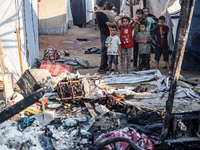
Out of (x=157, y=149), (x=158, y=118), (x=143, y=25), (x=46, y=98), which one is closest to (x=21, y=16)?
(x=46, y=98)

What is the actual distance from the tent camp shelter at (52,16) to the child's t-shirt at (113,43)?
9.69 meters

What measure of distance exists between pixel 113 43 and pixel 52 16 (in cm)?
991

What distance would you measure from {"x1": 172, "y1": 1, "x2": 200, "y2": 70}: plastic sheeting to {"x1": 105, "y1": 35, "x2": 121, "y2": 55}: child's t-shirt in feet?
6.97

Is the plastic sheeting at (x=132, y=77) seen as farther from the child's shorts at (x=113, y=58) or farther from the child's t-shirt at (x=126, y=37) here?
the child's t-shirt at (x=126, y=37)

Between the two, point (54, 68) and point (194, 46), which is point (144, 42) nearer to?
point (194, 46)

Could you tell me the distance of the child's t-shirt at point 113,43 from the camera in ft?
23.1

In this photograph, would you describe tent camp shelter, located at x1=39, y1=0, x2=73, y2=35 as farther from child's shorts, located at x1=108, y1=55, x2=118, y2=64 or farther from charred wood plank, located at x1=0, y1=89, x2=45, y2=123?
charred wood plank, located at x1=0, y1=89, x2=45, y2=123

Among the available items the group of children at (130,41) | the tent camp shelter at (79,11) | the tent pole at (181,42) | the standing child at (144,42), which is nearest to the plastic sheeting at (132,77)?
the group of children at (130,41)

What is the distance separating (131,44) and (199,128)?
405 centimetres

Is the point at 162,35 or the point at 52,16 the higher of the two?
the point at 52,16

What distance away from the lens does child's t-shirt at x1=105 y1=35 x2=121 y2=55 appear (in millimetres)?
7055

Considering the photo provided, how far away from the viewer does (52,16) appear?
1602cm

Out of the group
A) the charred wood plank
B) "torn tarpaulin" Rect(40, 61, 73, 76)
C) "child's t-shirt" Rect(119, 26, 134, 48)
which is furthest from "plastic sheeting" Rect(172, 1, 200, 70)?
the charred wood plank

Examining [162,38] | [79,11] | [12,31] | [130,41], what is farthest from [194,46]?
[79,11]
